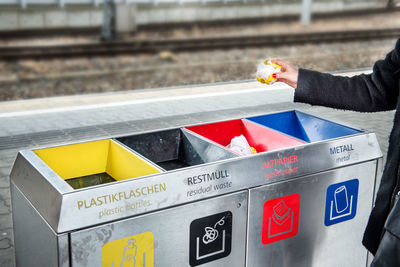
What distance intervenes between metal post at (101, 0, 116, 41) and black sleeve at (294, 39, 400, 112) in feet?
42.9

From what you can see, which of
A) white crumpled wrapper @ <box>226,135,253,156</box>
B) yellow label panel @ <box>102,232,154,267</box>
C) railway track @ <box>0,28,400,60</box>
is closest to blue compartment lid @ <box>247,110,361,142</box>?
white crumpled wrapper @ <box>226,135,253,156</box>

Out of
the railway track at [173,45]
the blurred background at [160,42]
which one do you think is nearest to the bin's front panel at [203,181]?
the blurred background at [160,42]

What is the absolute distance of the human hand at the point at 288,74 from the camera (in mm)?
2033

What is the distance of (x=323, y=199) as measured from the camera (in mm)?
2512

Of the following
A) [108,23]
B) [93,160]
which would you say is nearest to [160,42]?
[108,23]

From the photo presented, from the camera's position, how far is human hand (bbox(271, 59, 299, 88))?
6.67 feet

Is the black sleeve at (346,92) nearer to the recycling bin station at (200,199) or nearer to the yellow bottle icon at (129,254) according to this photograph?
the recycling bin station at (200,199)


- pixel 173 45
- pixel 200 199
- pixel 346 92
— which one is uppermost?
pixel 346 92

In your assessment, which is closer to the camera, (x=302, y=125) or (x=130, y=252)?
(x=130, y=252)

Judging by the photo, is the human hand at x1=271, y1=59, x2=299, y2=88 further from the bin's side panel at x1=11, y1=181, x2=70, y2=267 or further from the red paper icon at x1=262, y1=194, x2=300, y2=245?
the bin's side panel at x1=11, y1=181, x2=70, y2=267

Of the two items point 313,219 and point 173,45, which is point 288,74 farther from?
point 173,45

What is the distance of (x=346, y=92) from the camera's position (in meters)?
1.98

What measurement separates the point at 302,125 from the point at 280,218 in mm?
797

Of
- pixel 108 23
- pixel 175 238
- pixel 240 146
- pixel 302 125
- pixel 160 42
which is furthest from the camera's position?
pixel 108 23
